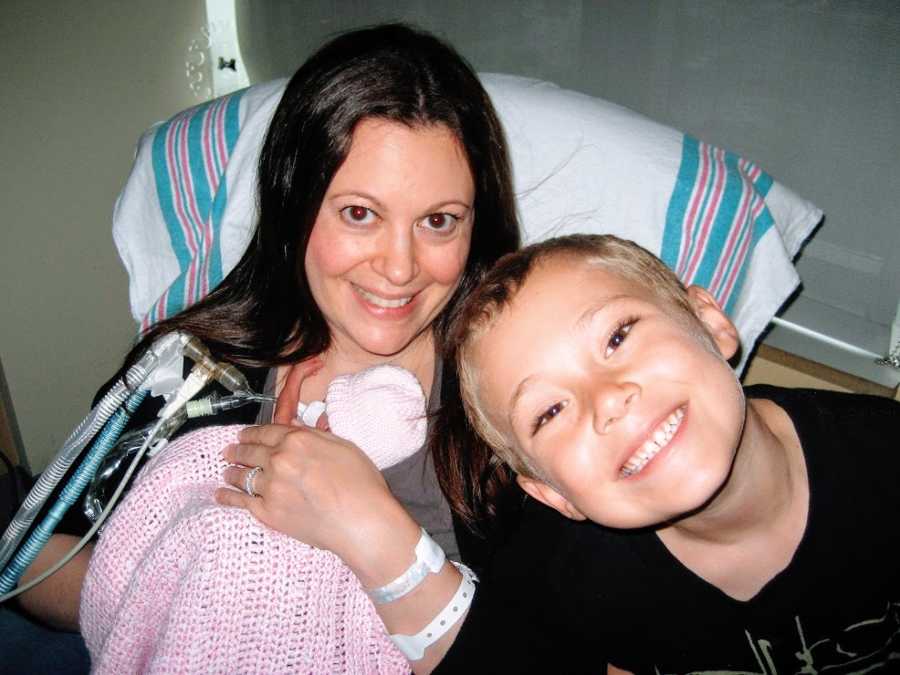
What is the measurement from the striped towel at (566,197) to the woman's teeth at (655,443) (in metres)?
0.61

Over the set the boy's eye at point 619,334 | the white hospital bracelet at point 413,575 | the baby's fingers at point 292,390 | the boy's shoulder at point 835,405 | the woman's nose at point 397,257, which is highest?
the woman's nose at point 397,257

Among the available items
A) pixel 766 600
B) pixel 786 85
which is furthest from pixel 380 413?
pixel 786 85

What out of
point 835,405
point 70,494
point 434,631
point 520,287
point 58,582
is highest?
point 520,287

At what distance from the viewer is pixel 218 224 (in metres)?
1.61

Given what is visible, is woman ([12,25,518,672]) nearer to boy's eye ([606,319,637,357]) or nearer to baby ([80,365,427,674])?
baby ([80,365,427,674])

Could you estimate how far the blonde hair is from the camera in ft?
3.32

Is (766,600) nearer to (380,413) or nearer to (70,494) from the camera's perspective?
(380,413)

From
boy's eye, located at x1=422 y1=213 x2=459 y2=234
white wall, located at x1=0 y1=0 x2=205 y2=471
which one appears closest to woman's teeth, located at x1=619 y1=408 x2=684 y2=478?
boy's eye, located at x1=422 y1=213 x2=459 y2=234

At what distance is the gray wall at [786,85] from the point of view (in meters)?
1.26

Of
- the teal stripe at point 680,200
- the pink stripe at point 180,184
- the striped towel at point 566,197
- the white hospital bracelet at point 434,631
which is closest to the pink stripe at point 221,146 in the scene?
the striped towel at point 566,197

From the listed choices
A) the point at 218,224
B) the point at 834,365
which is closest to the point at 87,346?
the point at 218,224

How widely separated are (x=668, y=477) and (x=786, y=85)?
0.99 meters

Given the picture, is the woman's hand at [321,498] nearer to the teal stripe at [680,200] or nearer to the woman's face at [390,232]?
the woman's face at [390,232]

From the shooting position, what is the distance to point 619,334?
0.93 metres
